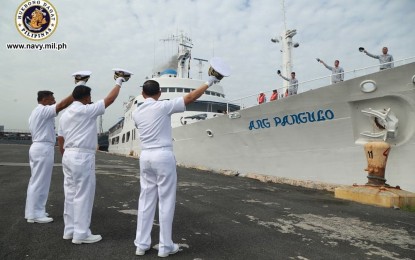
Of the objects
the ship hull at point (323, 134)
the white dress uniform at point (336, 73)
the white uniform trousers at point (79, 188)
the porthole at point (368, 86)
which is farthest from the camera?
the white dress uniform at point (336, 73)

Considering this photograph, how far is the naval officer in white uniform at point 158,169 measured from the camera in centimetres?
295

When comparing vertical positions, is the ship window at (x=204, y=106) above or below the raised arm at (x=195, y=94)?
above

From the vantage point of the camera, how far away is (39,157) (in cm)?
409

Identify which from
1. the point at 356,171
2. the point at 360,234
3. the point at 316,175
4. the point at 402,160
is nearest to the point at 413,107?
the point at 402,160

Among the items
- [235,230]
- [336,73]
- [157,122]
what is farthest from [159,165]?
[336,73]

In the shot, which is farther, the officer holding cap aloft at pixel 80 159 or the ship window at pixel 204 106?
the ship window at pixel 204 106

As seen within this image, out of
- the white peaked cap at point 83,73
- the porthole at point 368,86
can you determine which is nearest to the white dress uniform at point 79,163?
the white peaked cap at point 83,73

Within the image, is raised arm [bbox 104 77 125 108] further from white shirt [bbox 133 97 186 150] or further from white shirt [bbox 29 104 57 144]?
white shirt [bbox 29 104 57 144]

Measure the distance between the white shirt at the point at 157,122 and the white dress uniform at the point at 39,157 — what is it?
66.6 inches

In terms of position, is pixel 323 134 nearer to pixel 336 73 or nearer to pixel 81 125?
pixel 336 73

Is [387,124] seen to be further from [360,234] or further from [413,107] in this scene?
[360,234]

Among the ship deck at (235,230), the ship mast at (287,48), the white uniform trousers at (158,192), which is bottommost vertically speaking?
the ship deck at (235,230)

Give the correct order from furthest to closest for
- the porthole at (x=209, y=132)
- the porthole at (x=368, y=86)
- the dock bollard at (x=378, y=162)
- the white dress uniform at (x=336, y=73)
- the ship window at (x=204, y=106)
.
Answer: the ship window at (x=204, y=106) → the porthole at (x=209, y=132) → the white dress uniform at (x=336, y=73) → the porthole at (x=368, y=86) → the dock bollard at (x=378, y=162)

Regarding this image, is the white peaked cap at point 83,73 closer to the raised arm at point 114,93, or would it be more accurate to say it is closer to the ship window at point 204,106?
the raised arm at point 114,93
